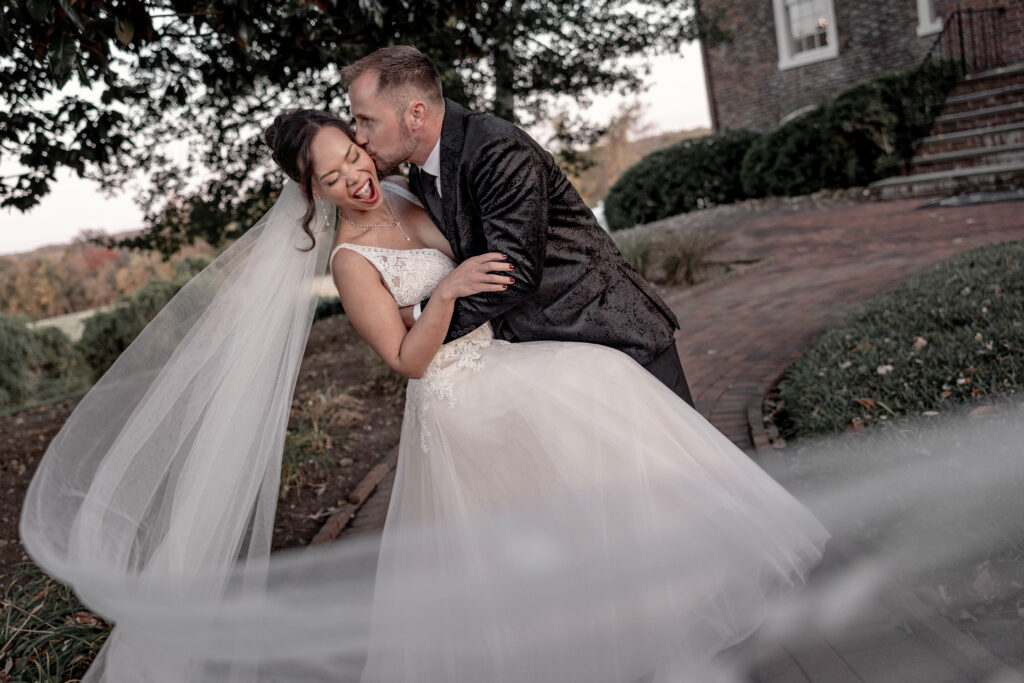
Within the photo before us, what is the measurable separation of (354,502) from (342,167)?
2602 millimetres

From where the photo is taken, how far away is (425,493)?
2.80 metres

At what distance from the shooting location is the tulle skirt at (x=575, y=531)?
2.44 m

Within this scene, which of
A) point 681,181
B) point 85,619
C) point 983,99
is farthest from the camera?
point 681,181

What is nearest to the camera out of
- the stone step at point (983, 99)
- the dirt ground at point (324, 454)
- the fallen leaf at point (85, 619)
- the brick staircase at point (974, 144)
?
the fallen leaf at point (85, 619)

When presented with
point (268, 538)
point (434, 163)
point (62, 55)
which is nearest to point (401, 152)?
point (434, 163)

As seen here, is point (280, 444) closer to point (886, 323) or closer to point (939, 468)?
point (939, 468)

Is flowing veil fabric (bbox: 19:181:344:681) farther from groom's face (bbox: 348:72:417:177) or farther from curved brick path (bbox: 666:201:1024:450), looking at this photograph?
curved brick path (bbox: 666:201:1024:450)

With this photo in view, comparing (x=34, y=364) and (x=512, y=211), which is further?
(x=34, y=364)

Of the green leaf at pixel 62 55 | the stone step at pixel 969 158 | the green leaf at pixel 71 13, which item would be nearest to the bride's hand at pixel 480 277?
the green leaf at pixel 71 13

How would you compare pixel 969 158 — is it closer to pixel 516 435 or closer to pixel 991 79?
pixel 991 79

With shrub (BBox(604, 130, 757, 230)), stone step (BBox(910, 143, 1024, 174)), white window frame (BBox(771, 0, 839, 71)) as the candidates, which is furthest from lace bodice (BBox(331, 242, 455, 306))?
white window frame (BBox(771, 0, 839, 71))

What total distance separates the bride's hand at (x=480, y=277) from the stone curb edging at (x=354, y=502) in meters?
2.27

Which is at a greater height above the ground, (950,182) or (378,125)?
(378,125)

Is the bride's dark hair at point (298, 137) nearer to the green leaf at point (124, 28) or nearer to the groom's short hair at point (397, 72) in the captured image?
the groom's short hair at point (397, 72)
